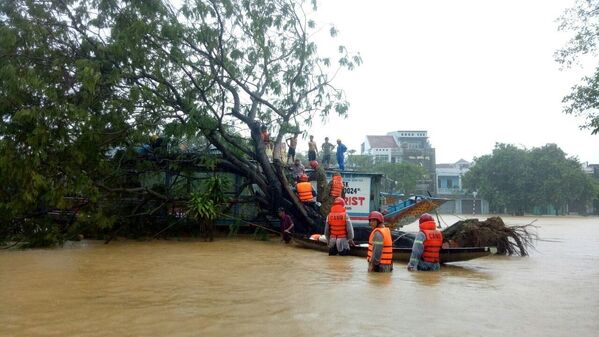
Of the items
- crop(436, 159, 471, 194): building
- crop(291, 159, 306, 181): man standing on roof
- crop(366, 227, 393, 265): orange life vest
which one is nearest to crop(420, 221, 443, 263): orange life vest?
crop(366, 227, 393, 265): orange life vest

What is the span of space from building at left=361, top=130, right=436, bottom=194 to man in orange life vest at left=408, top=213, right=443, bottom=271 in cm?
4335

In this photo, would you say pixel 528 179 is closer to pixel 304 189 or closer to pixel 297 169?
pixel 297 169

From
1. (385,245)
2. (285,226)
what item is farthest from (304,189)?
(385,245)

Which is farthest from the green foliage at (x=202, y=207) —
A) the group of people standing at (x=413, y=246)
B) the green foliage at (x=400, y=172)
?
the green foliage at (x=400, y=172)

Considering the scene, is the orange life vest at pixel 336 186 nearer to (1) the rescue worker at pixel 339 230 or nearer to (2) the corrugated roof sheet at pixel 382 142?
(1) the rescue worker at pixel 339 230

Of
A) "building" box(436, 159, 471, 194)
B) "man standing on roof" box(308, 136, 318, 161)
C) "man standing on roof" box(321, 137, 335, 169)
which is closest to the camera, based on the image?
"man standing on roof" box(308, 136, 318, 161)

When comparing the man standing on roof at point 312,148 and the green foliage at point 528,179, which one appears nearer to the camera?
the man standing on roof at point 312,148

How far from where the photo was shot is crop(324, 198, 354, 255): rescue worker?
1125cm

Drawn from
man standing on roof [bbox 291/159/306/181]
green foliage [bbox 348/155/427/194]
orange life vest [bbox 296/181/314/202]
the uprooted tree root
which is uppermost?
green foliage [bbox 348/155/427/194]

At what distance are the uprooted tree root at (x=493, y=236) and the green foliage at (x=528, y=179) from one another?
127 feet

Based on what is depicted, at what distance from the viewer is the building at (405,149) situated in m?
54.1

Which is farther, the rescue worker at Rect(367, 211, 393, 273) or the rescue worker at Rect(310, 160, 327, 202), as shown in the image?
the rescue worker at Rect(310, 160, 327, 202)

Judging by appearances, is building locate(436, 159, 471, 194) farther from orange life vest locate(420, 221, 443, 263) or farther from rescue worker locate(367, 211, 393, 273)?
rescue worker locate(367, 211, 393, 273)

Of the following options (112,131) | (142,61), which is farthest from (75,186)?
(142,61)
